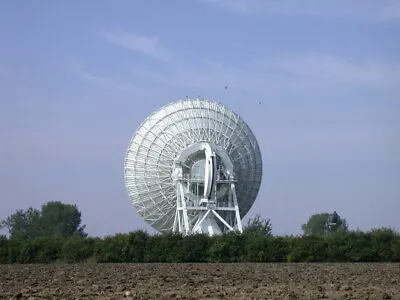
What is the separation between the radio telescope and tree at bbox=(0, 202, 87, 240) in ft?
204

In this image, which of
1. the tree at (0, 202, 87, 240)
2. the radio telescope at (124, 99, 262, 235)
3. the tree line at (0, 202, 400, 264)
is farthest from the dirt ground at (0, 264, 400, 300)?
the tree at (0, 202, 87, 240)

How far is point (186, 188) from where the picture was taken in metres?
76.6

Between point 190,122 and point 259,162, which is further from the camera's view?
point 259,162

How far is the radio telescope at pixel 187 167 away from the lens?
2995 inches

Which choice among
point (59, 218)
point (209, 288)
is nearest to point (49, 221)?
point (59, 218)

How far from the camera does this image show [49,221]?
140m

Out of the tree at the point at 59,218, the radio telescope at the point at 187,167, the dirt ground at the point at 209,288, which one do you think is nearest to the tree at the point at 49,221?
the tree at the point at 59,218

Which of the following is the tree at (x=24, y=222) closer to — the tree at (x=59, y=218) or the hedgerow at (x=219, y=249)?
the tree at (x=59, y=218)

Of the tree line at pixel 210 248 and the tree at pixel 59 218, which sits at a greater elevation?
the tree at pixel 59 218

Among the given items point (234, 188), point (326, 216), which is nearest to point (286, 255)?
point (234, 188)

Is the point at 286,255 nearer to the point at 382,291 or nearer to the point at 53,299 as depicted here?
the point at 382,291

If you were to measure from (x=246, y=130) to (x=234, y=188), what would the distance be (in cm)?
672

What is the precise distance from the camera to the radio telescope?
250ft

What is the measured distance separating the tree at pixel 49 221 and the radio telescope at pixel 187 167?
6214 centimetres
